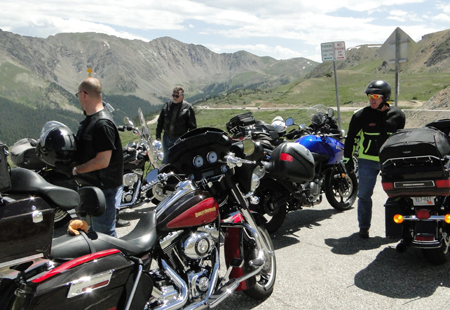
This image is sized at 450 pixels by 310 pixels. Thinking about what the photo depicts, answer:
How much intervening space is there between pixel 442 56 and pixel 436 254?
134 m

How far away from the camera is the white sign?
11781 mm

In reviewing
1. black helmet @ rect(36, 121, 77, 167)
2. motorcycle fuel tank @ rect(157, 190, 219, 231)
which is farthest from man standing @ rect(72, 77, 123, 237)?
motorcycle fuel tank @ rect(157, 190, 219, 231)

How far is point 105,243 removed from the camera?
2.86 metres

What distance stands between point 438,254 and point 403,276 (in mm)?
424

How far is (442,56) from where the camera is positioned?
401ft

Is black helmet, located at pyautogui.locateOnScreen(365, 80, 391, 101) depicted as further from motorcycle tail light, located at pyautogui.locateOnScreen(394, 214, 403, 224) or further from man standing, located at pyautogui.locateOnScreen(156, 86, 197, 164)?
man standing, located at pyautogui.locateOnScreen(156, 86, 197, 164)

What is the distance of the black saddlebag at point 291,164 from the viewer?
5465mm

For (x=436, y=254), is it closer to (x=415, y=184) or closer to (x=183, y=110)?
(x=415, y=184)

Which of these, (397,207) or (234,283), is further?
(397,207)

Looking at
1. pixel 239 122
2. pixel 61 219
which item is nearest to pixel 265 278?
pixel 61 219

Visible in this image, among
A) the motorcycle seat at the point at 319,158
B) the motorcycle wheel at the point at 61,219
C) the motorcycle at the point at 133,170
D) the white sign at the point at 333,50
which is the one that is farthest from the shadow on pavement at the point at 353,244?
the white sign at the point at 333,50

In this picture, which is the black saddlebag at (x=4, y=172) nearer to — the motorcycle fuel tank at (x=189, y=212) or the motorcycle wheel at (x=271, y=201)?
the motorcycle fuel tank at (x=189, y=212)

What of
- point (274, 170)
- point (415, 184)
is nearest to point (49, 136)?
point (274, 170)

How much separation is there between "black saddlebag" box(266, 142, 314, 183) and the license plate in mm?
1380
